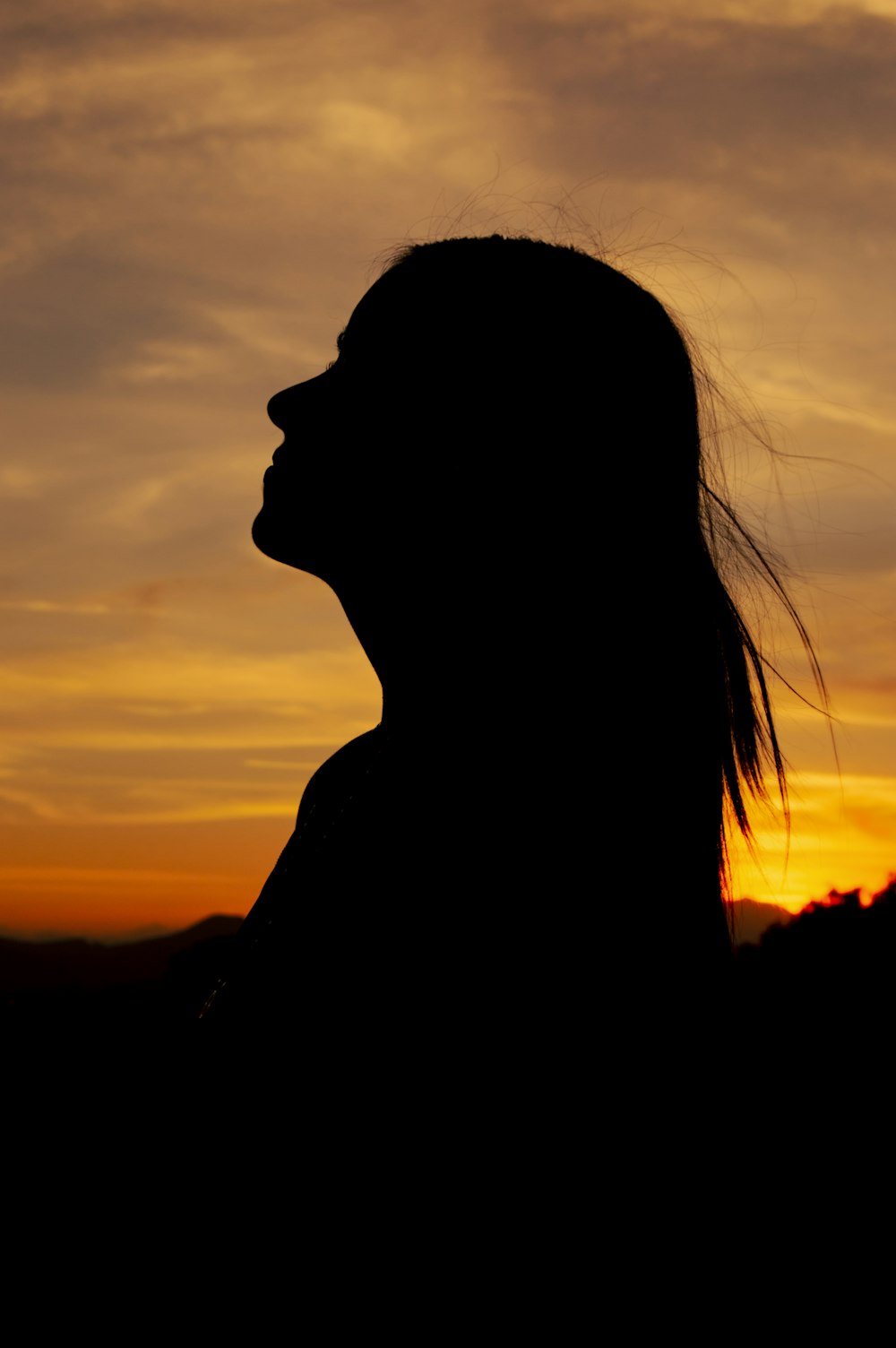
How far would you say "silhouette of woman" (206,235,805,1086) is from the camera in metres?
1.57

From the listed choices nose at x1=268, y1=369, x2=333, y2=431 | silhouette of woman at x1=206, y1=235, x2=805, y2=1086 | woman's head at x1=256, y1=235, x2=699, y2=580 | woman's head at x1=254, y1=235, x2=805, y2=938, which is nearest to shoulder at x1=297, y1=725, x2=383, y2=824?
silhouette of woman at x1=206, y1=235, x2=805, y2=1086

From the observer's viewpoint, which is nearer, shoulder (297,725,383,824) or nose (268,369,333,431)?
nose (268,369,333,431)

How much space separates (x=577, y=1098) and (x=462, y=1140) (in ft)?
0.51

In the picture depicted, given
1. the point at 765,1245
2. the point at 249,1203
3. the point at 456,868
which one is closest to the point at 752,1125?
the point at 765,1245

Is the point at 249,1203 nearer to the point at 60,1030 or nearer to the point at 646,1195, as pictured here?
the point at 646,1195

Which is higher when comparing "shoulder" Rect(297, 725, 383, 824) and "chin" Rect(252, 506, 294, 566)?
"chin" Rect(252, 506, 294, 566)

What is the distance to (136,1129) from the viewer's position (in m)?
1.75

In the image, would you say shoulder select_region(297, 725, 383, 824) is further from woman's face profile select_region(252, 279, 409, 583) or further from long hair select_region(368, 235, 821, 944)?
long hair select_region(368, 235, 821, 944)

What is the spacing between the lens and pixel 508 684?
5.78 feet

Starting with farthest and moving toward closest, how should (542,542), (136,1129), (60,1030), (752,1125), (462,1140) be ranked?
(60,1030) < (542,542) < (136,1129) < (752,1125) < (462,1140)

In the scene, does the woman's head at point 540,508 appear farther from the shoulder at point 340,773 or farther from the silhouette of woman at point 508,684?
the shoulder at point 340,773

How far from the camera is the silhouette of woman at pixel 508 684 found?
1.57 metres

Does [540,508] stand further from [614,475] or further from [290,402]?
[290,402]

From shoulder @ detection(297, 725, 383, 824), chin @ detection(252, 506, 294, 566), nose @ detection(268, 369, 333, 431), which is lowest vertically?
shoulder @ detection(297, 725, 383, 824)
